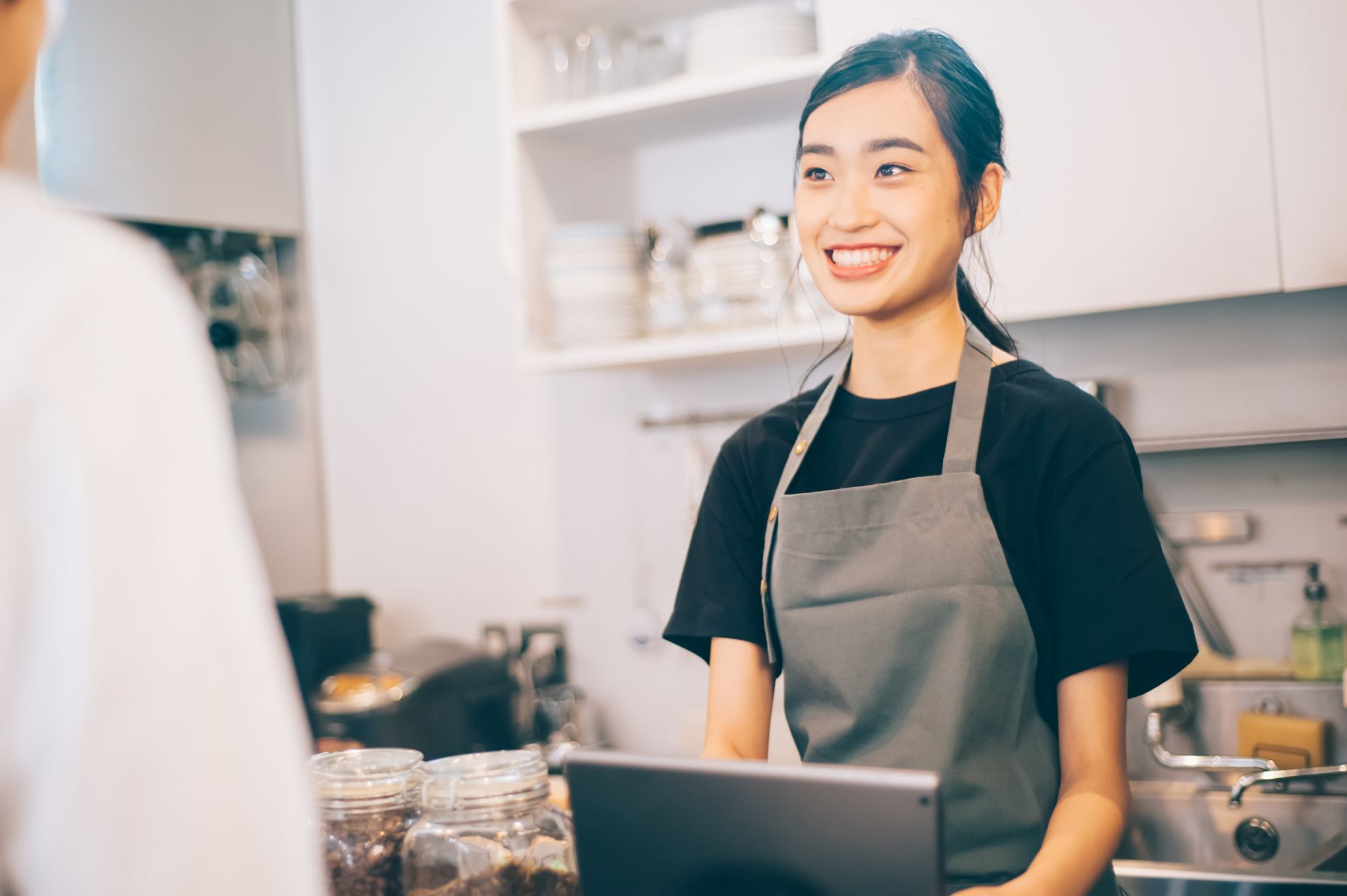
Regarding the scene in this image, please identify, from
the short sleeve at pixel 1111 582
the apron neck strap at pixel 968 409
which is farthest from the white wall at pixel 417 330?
the short sleeve at pixel 1111 582

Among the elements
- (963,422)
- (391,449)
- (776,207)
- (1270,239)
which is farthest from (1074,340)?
(391,449)

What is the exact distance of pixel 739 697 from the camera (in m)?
1.28

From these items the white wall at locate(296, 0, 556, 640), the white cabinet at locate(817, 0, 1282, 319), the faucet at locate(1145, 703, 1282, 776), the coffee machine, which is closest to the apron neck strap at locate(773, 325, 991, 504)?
the white cabinet at locate(817, 0, 1282, 319)

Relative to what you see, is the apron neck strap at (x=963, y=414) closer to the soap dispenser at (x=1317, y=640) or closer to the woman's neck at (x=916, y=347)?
the woman's neck at (x=916, y=347)

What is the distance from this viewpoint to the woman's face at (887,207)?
124cm

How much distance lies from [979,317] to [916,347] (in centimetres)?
11

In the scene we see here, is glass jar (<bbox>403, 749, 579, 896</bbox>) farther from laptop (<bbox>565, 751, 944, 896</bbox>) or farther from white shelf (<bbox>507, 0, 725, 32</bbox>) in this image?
white shelf (<bbox>507, 0, 725, 32</bbox>)

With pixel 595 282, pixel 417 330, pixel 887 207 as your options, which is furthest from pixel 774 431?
pixel 417 330

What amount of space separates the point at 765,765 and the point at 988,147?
2.45ft

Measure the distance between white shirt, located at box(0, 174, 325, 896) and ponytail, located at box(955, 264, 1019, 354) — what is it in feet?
3.19

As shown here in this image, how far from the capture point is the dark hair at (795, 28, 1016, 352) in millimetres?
1259

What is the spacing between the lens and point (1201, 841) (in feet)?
5.97

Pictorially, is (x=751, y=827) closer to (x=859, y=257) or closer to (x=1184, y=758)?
(x=859, y=257)

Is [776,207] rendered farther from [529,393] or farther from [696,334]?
[529,393]
